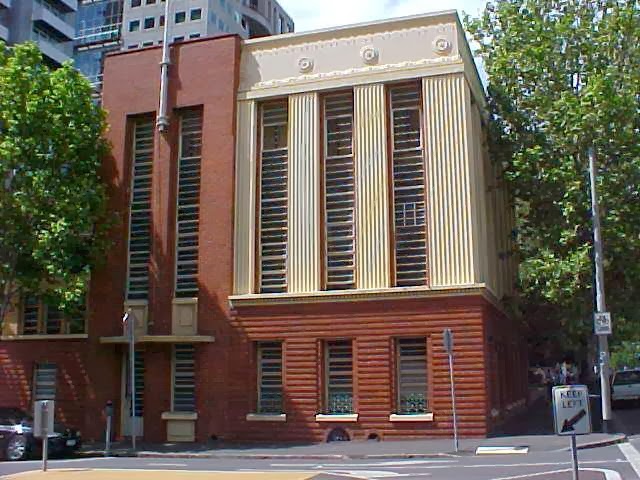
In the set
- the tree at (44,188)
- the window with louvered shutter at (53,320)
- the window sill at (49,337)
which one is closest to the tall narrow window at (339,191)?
the tree at (44,188)

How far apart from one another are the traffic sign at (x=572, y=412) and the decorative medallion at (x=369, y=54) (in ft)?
48.5

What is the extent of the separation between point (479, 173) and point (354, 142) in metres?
3.97

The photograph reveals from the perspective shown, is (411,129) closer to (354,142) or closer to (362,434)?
(354,142)

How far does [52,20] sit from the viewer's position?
64438mm

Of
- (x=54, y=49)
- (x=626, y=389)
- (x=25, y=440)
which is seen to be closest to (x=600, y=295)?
(x=626, y=389)

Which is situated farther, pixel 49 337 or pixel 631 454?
pixel 49 337

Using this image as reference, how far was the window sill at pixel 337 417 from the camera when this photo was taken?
2109 centimetres

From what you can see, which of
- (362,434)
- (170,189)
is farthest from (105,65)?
(362,434)

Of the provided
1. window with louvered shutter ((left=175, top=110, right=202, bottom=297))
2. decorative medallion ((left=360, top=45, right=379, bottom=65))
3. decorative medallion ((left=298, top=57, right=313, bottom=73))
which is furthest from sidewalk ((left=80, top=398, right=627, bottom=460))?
decorative medallion ((left=298, top=57, right=313, bottom=73))

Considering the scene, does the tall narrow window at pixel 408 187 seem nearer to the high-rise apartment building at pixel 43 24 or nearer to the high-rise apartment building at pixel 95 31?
the high-rise apartment building at pixel 43 24

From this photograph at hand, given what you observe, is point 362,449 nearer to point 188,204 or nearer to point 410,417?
point 410,417

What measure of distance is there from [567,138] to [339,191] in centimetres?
701

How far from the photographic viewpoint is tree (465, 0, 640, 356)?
22.9m

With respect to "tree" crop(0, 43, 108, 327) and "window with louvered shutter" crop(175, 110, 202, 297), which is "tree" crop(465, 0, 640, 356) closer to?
"window with louvered shutter" crop(175, 110, 202, 297)
